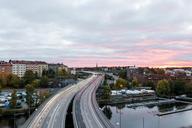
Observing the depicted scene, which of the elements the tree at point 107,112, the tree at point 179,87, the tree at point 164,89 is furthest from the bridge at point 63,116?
the tree at point 179,87

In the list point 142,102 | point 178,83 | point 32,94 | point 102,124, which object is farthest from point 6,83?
point 102,124

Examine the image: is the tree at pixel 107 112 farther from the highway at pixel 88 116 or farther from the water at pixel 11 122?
the water at pixel 11 122

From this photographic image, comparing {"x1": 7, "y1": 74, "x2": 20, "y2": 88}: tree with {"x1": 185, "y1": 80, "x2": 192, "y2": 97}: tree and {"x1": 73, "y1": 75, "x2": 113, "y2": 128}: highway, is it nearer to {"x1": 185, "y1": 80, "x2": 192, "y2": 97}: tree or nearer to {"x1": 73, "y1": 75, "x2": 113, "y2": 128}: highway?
{"x1": 73, "y1": 75, "x2": 113, "y2": 128}: highway

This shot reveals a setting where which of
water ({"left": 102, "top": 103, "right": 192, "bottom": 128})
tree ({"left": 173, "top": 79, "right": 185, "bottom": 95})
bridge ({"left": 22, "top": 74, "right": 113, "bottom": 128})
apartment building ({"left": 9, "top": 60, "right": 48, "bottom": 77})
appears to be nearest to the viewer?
bridge ({"left": 22, "top": 74, "right": 113, "bottom": 128})

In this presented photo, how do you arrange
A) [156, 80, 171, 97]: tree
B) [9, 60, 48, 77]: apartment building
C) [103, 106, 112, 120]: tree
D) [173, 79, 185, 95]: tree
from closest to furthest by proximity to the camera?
[103, 106, 112, 120]: tree → [156, 80, 171, 97]: tree → [173, 79, 185, 95]: tree → [9, 60, 48, 77]: apartment building

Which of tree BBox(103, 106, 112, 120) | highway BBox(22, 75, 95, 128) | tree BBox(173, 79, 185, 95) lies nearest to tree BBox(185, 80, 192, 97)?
tree BBox(173, 79, 185, 95)

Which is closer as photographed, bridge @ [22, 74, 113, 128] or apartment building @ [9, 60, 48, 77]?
bridge @ [22, 74, 113, 128]

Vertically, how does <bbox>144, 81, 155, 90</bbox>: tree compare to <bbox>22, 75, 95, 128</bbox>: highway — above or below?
above

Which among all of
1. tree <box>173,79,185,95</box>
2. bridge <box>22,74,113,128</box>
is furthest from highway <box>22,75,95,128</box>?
tree <box>173,79,185,95</box>

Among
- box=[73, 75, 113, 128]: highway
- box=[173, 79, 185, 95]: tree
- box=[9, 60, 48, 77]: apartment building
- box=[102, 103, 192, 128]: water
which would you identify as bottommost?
box=[102, 103, 192, 128]: water
